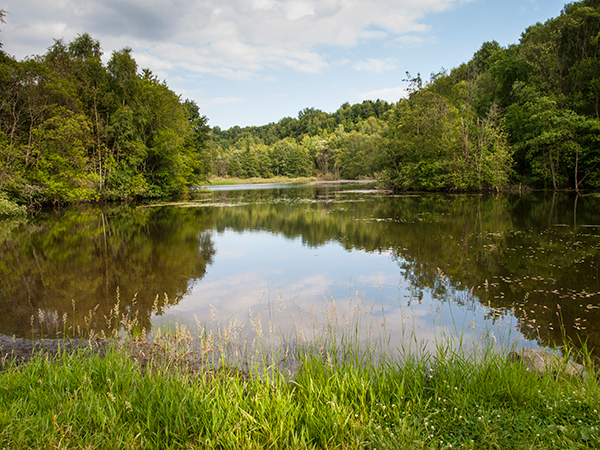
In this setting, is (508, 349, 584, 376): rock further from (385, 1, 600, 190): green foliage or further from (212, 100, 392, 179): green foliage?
(212, 100, 392, 179): green foliage

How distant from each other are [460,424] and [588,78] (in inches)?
1529

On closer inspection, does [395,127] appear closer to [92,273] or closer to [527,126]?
[527,126]

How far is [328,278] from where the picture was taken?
348 inches

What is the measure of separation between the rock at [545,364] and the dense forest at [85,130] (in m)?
24.7

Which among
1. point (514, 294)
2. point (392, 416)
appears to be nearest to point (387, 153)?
point (514, 294)

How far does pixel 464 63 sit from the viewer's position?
62906 millimetres

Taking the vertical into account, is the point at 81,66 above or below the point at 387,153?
above

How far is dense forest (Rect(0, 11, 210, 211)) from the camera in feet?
77.6

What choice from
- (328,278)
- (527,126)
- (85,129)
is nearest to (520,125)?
(527,126)

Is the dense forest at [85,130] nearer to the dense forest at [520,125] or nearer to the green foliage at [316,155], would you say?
the dense forest at [520,125]

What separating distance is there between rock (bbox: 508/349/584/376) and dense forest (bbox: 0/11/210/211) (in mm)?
24666

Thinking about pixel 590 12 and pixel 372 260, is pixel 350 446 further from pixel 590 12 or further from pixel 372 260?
pixel 590 12

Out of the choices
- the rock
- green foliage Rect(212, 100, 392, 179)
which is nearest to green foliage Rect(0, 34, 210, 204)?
the rock

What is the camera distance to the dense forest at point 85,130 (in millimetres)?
23656
